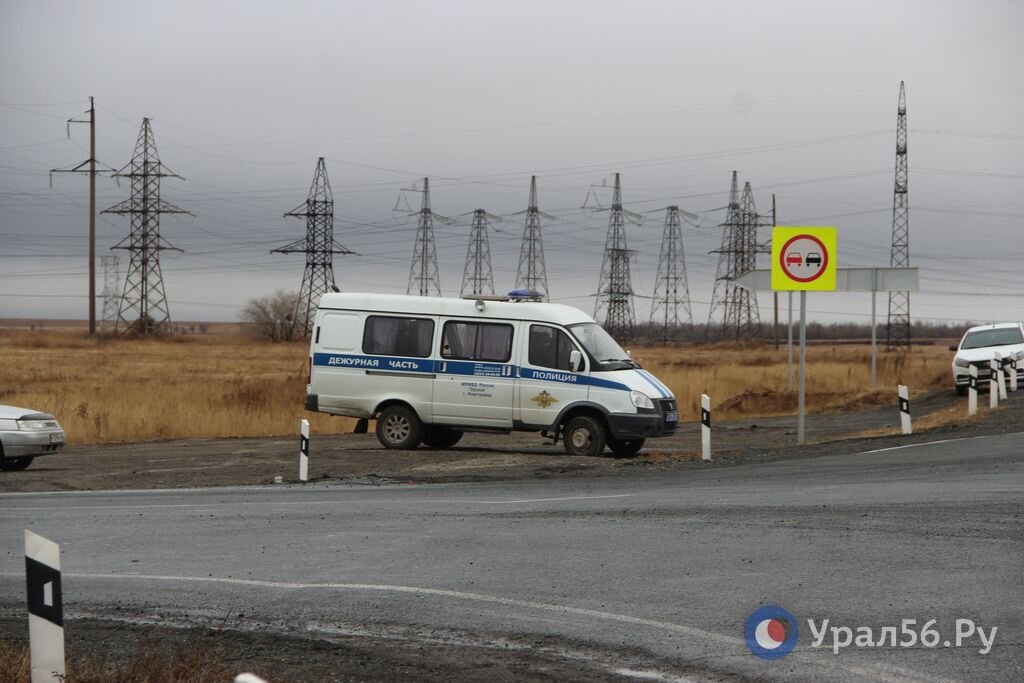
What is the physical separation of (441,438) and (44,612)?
15706mm

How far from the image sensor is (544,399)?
19.4 metres

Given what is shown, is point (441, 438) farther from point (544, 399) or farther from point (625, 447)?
point (625, 447)

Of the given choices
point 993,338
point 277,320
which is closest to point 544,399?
point 993,338

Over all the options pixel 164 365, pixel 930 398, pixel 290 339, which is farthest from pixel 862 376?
pixel 290 339

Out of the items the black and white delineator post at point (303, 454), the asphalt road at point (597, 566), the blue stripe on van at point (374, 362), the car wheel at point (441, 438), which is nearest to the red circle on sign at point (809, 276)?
the blue stripe on van at point (374, 362)

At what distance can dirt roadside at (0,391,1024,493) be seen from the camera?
16.9 meters

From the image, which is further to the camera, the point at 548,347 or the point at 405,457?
the point at 548,347

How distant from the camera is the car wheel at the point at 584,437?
19.0 metres

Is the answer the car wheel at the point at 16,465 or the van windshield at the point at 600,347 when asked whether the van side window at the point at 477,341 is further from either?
the car wheel at the point at 16,465

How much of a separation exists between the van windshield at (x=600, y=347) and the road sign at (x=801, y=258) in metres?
2.78

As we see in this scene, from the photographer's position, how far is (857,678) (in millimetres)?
6031

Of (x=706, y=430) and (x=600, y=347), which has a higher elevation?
(x=600, y=347)

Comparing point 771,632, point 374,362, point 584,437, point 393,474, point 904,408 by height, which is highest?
point 374,362

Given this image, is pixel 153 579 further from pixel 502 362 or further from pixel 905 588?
pixel 502 362
